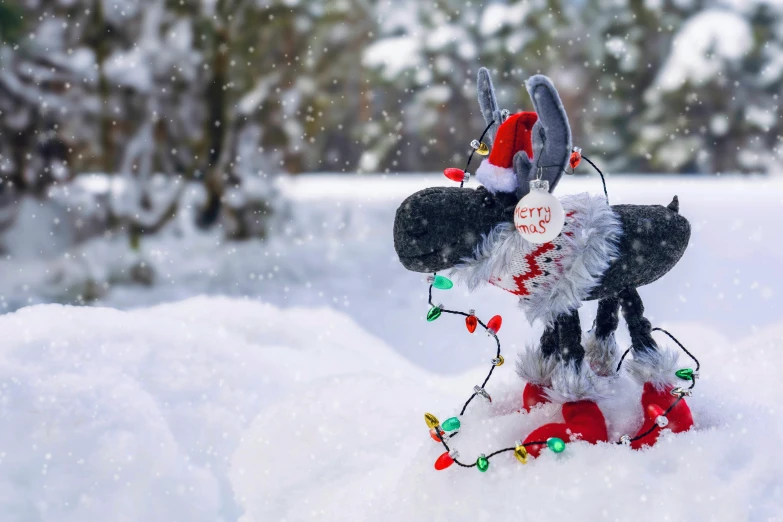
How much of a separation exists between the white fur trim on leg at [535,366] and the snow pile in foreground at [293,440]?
0.11 feet

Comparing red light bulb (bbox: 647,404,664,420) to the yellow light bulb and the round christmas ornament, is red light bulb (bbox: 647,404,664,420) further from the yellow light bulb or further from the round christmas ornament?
the yellow light bulb

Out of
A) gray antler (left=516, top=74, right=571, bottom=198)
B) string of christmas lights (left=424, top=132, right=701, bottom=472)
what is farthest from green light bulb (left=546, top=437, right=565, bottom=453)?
gray antler (left=516, top=74, right=571, bottom=198)

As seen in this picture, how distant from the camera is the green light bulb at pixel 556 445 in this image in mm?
573

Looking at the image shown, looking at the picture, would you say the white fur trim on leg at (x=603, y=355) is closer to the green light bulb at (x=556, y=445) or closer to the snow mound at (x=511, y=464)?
the snow mound at (x=511, y=464)

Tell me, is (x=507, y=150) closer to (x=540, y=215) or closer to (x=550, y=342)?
(x=540, y=215)

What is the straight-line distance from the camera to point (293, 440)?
2.85ft

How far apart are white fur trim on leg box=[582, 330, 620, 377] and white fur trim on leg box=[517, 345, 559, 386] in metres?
0.07

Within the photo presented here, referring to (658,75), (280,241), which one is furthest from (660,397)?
(658,75)

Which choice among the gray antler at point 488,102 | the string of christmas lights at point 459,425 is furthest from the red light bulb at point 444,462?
the gray antler at point 488,102

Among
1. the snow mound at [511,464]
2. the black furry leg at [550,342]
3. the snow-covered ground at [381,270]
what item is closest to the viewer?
the snow mound at [511,464]

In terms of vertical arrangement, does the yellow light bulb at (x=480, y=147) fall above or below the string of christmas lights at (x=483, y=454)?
above

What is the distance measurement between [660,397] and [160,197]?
2.12 meters

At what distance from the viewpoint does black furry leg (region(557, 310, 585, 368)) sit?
2.05 ft

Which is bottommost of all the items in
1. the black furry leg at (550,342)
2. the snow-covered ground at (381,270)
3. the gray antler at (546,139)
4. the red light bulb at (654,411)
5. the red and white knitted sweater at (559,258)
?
the snow-covered ground at (381,270)
